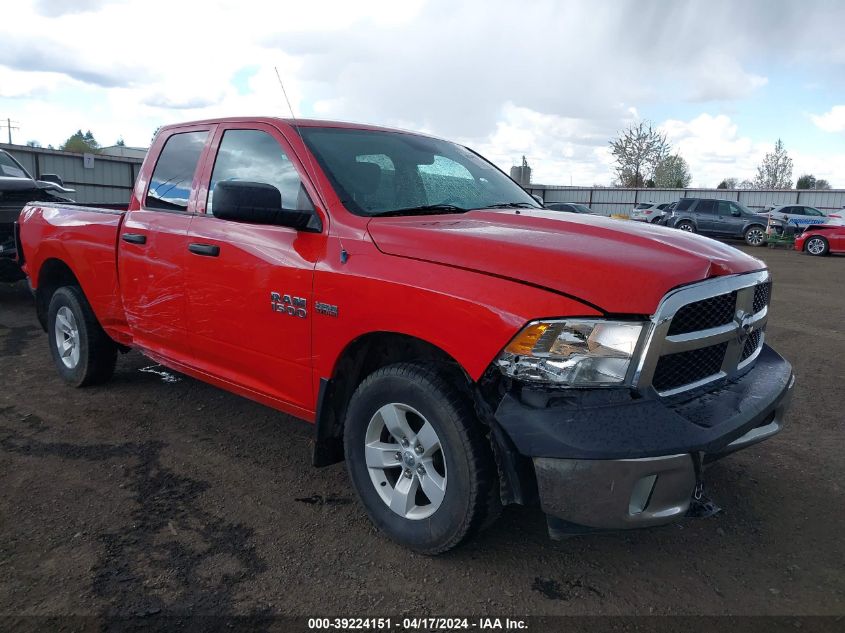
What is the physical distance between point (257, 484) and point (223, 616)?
1.11 meters

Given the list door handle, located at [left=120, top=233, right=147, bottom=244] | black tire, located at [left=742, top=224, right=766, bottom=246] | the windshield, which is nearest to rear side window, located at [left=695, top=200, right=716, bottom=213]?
black tire, located at [left=742, top=224, right=766, bottom=246]

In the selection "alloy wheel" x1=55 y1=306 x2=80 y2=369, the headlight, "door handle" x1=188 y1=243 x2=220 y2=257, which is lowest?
"alloy wheel" x1=55 y1=306 x2=80 y2=369

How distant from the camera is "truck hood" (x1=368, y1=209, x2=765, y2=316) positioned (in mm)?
2383

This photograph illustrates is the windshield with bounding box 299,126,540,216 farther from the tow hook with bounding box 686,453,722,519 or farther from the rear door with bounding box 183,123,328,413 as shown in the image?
the tow hook with bounding box 686,453,722,519

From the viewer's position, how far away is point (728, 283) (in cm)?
266

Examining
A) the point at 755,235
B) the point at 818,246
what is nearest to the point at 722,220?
the point at 755,235

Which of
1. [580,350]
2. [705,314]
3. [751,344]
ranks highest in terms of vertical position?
[705,314]

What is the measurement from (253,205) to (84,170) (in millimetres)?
22434

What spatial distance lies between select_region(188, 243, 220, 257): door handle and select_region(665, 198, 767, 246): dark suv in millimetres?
23761

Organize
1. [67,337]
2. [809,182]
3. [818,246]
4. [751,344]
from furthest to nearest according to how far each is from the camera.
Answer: [809,182]
[818,246]
[67,337]
[751,344]

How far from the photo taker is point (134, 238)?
4102 millimetres

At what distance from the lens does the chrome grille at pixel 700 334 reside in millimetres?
2367

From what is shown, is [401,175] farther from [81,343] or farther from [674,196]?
[674,196]

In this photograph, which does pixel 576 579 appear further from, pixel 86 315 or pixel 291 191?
pixel 86 315
